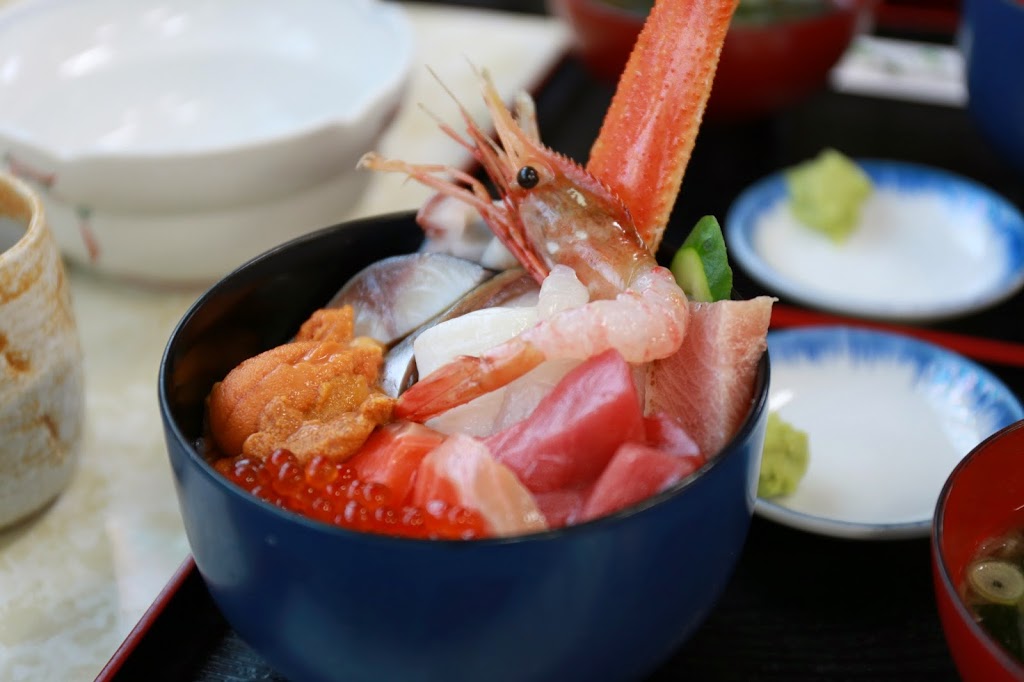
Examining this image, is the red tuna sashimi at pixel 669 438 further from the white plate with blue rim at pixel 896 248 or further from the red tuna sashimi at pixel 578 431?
the white plate with blue rim at pixel 896 248

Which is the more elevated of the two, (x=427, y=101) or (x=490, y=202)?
(x=490, y=202)

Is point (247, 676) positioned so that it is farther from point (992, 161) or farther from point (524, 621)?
point (992, 161)

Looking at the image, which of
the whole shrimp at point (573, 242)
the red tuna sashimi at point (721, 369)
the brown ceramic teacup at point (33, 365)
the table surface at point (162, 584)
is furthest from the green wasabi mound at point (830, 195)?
the brown ceramic teacup at point (33, 365)

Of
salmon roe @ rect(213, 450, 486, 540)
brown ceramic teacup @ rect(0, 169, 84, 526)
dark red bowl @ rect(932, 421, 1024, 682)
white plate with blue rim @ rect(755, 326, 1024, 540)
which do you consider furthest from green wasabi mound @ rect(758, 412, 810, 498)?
brown ceramic teacup @ rect(0, 169, 84, 526)

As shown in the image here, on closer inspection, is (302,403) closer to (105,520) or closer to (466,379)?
(466,379)

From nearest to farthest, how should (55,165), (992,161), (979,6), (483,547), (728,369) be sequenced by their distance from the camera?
(483,547) < (728,369) < (55,165) < (979,6) < (992,161)

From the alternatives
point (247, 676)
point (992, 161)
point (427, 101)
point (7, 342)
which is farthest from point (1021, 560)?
point (427, 101)

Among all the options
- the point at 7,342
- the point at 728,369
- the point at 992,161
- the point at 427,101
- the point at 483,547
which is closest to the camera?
the point at 483,547
